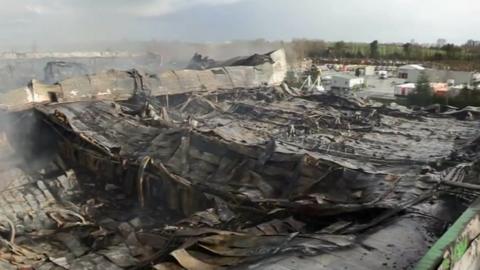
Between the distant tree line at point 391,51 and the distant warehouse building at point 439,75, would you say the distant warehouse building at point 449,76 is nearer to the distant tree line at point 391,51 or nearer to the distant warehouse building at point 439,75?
the distant warehouse building at point 439,75

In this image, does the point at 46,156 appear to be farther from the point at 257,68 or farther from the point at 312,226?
the point at 257,68

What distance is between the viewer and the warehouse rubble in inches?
179

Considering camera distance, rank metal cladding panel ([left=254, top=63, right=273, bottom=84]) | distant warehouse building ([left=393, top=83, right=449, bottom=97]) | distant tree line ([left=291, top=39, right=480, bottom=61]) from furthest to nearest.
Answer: distant tree line ([left=291, top=39, right=480, bottom=61]) < distant warehouse building ([left=393, top=83, right=449, bottom=97]) < metal cladding panel ([left=254, top=63, right=273, bottom=84])

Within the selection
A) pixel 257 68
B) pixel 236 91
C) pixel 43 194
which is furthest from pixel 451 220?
pixel 257 68

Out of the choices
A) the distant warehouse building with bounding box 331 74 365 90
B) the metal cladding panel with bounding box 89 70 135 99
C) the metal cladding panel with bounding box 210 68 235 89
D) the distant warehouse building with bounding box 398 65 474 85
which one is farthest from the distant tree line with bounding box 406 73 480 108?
the metal cladding panel with bounding box 89 70 135 99

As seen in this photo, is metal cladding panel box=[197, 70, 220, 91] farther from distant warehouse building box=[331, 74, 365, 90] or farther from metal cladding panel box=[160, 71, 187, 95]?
distant warehouse building box=[331, 74, 365, 90]

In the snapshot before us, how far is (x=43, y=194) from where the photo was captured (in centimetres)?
842

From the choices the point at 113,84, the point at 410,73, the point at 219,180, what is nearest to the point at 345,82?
the point at 410,73

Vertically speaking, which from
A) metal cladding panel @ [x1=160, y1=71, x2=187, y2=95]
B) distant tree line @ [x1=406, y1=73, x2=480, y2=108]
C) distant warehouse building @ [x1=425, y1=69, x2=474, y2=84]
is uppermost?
metal cladding panel @ [x1=160, y1=71, x2=187, y2=95]

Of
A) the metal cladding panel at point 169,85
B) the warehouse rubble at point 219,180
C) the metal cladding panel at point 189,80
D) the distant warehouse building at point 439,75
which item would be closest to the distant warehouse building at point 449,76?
the distant warehouse building at point 439,75

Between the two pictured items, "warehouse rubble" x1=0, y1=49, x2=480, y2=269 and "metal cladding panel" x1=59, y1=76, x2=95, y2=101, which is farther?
"metal cladding panel" x1=59, y1=76, x2=95, y2=101

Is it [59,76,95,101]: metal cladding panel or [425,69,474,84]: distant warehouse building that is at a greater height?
[59,76,95,101]: metal cladding panel

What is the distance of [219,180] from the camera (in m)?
7.36

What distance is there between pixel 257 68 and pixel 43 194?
35.3 ft
